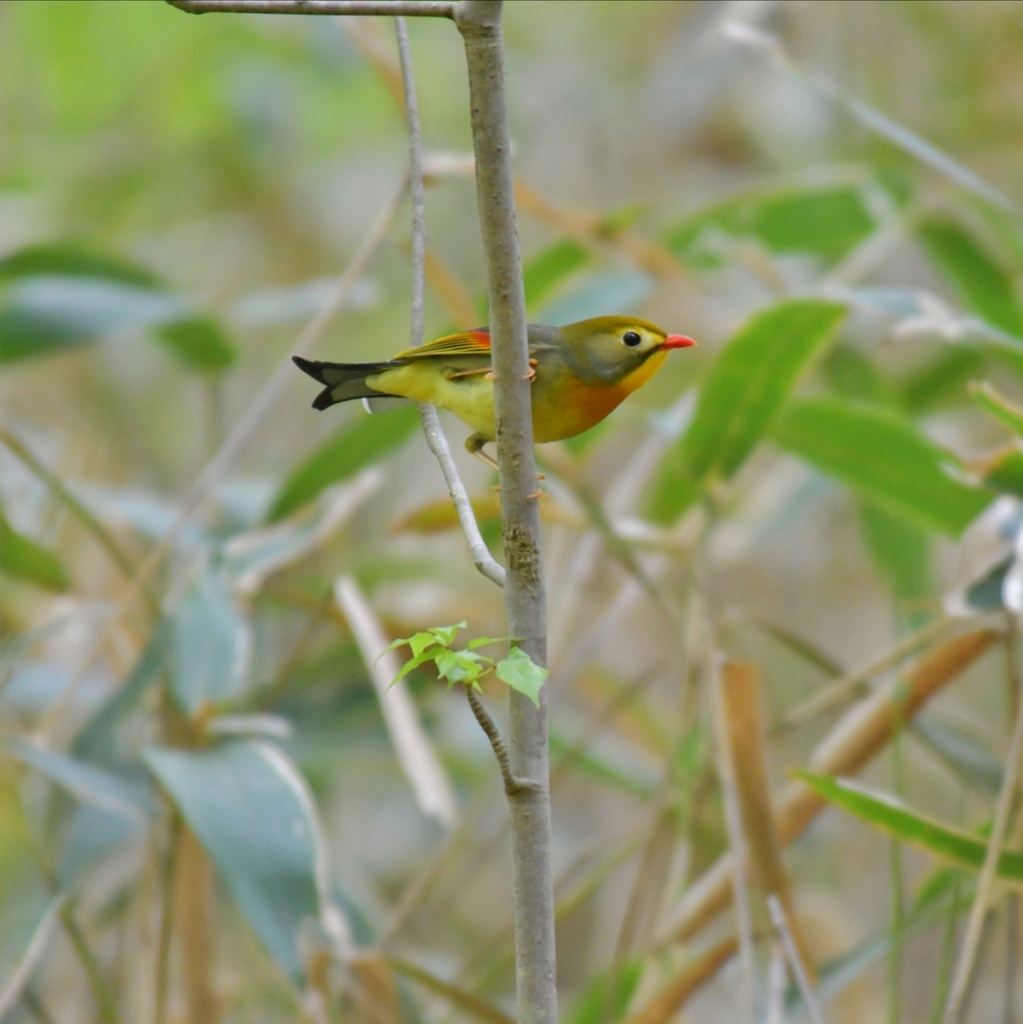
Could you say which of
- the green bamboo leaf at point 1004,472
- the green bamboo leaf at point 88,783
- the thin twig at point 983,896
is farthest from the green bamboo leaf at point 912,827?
the green bamboo leaf at point 88,783

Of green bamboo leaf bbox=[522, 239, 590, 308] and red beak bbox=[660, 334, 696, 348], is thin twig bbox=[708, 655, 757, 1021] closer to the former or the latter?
red beak bbox=[660, 334, 696, 348]

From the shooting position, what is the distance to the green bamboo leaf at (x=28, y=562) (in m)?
2.82

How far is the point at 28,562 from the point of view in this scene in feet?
9.49

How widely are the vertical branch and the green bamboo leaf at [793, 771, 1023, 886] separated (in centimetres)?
90

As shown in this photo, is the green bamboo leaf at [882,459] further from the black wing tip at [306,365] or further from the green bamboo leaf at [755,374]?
the black wing tip at [306,365]

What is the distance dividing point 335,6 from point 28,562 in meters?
2.10

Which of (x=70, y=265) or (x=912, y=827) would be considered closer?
(x=912, y=827)

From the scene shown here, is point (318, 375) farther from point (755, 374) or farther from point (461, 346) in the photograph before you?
point (755, 374)

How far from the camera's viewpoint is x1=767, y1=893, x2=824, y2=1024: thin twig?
2.05m

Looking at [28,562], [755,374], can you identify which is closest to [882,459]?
[755,374]

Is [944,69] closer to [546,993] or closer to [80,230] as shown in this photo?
[80,230]

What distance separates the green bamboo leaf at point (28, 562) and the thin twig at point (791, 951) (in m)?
1.78

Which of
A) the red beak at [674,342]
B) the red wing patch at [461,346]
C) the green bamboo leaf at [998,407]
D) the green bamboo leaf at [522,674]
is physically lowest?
the green bamboo leaf at [522,674]

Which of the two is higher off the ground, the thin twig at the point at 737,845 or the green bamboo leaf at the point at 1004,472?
the green bamboo leaf at the point at 1004,472
